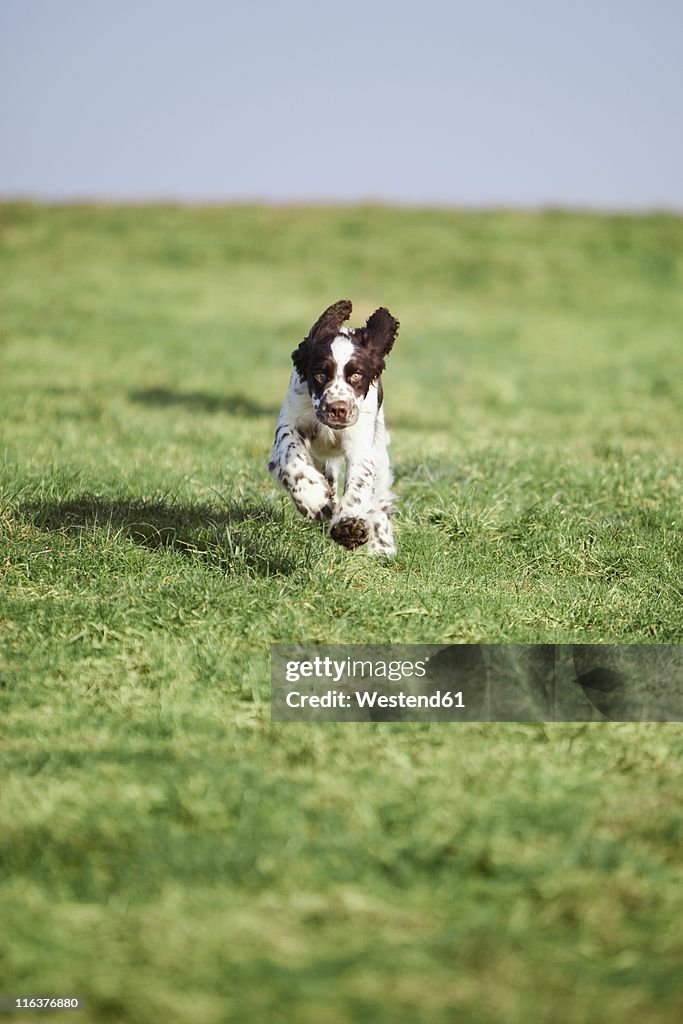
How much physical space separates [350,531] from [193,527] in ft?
5.32

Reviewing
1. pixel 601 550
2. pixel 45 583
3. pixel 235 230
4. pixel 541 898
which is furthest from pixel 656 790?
pixel 235 230

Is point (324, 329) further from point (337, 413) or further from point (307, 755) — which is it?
point (307, 755)

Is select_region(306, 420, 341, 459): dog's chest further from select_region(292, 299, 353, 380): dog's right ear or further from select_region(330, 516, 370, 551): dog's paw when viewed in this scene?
select_region(330, 516, 370, 551): dog's paw

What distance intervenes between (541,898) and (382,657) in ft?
6.20

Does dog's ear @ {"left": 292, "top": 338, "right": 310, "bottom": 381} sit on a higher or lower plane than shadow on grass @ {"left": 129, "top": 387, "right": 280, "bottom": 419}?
higher

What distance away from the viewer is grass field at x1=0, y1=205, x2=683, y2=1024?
3041mm

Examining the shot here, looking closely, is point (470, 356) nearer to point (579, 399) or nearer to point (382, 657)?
point (579, 399)

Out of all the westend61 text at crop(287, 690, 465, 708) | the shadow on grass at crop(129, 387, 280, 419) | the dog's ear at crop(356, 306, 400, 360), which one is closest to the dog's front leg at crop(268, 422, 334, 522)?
the dog's ear at crop(356, 306, 400, 360)

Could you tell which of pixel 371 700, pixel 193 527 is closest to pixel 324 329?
pixel 193 527

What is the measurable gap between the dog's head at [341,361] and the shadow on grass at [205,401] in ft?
21.6

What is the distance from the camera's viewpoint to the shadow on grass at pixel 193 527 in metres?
6.05

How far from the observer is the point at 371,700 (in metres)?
4.89

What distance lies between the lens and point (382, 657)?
5184 millimetres

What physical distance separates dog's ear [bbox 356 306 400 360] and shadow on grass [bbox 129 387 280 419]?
654 centimetres
